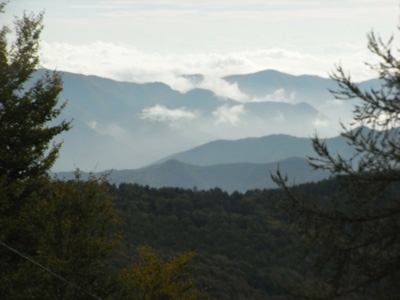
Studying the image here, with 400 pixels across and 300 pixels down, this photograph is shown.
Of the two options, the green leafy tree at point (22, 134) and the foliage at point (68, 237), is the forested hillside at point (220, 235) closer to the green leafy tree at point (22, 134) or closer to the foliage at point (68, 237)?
the foliage at point (68, 237)

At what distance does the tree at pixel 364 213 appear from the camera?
8328 mm

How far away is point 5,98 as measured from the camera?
14.9 metres

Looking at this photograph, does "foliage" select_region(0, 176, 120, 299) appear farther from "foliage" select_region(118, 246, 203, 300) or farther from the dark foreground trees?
"foliage" select_region(118, 246, 203, 300)

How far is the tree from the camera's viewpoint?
833 centimetres

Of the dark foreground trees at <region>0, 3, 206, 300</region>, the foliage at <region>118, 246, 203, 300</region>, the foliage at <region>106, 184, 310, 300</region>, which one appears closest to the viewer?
the dark foreground trees at <region>0, 3, 206, 300</region>

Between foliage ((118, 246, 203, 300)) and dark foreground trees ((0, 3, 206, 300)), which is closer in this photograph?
dark foreground trees ((0, 3, 206, 300))

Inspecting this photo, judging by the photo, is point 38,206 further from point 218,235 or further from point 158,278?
point 218,235

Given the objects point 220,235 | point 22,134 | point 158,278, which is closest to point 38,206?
point 22,134

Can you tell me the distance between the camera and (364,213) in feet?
28.3

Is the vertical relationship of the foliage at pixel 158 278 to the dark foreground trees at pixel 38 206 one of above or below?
below

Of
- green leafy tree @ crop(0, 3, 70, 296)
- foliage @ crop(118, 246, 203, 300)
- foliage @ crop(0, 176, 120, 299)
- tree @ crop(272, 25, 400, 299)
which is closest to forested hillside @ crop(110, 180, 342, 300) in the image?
foliage @ crop(118, 246, 203, 300)

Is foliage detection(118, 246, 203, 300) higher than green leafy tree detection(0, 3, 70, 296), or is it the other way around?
green leafy tree detection(0, 3, 70, 296)

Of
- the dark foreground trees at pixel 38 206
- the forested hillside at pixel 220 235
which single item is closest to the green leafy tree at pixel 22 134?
the dark foreground trees at pixel 38 206

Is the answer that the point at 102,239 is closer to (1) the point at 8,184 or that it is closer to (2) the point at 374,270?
(1) the point at 8,184
